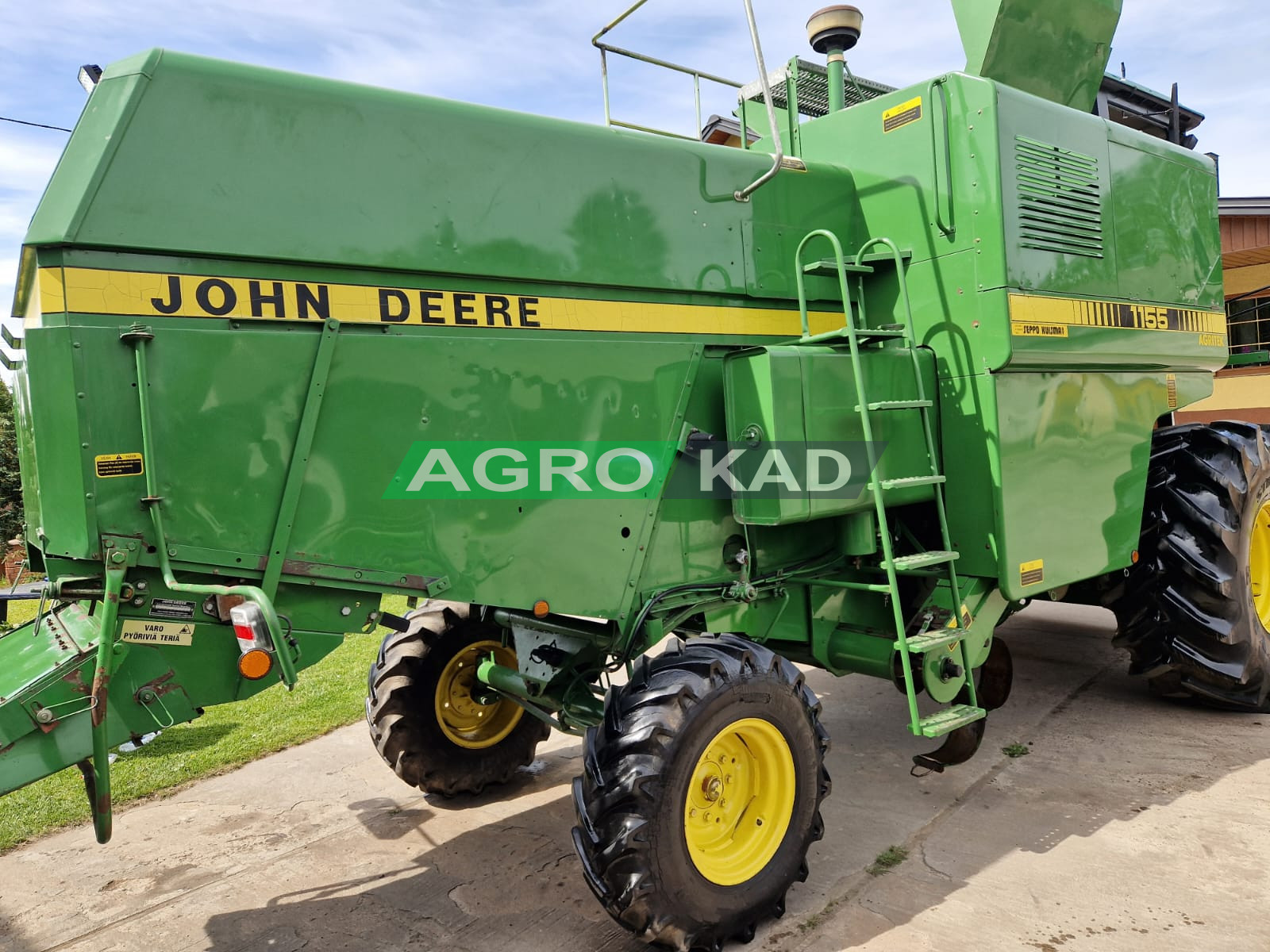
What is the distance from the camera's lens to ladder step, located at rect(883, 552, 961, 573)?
11.3 feet

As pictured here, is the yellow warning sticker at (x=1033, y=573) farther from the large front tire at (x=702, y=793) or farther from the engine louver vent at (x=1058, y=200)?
the engine louver vent at (x=1058, y=200)

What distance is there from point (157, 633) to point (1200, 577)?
189 inches

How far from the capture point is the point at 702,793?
306cm

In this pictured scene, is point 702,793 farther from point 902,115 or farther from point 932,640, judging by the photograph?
point 902,115

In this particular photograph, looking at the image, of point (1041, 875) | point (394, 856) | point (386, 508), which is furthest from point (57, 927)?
point (1041, 875)

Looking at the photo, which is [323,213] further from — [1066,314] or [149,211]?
[1066,314]

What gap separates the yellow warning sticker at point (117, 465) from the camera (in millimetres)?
2400

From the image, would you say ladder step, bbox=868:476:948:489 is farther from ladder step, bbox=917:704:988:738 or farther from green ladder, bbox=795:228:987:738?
ladder step, bbox=917:704:988:738

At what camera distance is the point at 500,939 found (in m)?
3.09

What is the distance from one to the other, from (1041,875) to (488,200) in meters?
3.12

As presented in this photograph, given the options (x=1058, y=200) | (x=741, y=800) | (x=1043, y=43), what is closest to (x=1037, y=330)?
(x=1058, y=200)

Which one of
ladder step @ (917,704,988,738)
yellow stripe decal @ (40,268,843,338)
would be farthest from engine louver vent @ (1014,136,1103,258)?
ladder step @ (917,704,988,738)

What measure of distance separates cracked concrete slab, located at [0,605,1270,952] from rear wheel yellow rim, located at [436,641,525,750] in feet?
0.95

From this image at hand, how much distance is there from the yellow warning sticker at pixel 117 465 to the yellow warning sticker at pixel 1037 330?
10.6 feet
